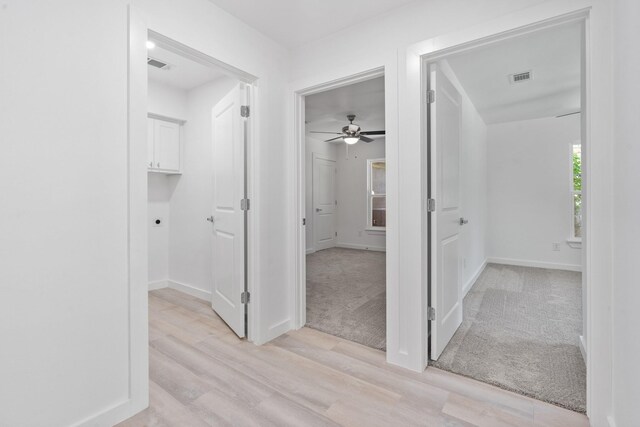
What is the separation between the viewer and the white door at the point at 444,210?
2.05m

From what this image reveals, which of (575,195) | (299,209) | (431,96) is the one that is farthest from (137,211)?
(575,195)

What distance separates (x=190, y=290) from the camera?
3.59m

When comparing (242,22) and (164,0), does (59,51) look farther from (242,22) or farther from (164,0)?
(242,22)

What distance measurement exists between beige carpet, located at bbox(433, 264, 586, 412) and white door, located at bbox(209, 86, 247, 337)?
1.66 m

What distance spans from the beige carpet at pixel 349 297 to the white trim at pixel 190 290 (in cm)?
118

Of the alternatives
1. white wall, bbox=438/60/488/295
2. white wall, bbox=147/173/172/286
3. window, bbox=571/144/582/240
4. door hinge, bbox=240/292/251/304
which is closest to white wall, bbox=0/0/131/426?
door hinge, bbox=240/292/251/304

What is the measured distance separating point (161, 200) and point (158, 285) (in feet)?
3.53

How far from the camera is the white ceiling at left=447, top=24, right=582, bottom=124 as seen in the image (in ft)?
8.09

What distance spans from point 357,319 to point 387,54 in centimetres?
226

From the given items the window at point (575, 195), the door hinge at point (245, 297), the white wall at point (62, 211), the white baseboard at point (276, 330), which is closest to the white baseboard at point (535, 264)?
the window at point (575, 195)

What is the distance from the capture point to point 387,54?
6.76 ft

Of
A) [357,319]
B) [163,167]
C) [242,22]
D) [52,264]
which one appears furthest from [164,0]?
[357,319]

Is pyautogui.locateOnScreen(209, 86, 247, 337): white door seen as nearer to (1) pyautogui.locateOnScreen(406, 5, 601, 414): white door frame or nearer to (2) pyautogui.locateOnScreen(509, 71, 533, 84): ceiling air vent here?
(1) pyautogui.locateOnScreen(406, 5, 601, 414): white door frame

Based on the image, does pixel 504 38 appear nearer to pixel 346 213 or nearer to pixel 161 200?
pixel 161 200
